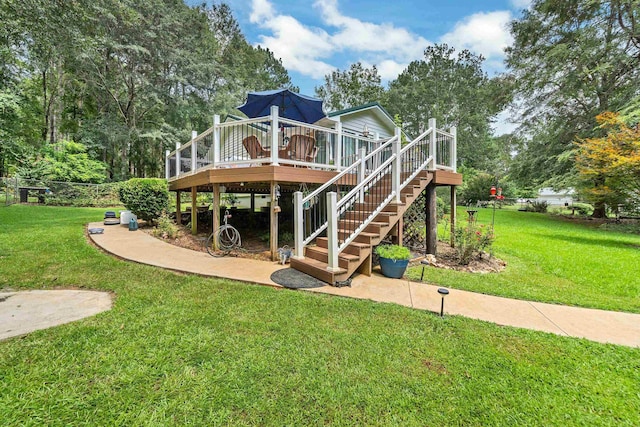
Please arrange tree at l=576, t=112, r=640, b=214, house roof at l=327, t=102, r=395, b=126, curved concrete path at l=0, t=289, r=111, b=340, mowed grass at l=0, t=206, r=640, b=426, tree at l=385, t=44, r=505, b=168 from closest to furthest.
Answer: mowed grass at l=0, t=206, r=640, b=426 → curved concrete path at l=0, t=289, r=111, b=340 → tree at l=576, t=112, r=640, b=214 → house roof at l=327, t=102, r=395, b=126 → tree at l=385, t=44, r=505, b=168

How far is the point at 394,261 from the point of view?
4.68 m

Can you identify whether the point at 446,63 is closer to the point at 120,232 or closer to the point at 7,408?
the point at 120,232

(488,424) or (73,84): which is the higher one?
(73,84)

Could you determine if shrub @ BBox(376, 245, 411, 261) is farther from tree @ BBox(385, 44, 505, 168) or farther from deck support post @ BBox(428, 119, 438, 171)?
tree @ BBox(385, 44, 505, 168)

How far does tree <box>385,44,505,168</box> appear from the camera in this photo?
31.3 meters

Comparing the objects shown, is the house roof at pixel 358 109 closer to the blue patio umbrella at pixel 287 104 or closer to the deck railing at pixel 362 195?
the blue patio umbrella at pixel 287 104

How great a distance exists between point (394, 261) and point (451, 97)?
111 feet

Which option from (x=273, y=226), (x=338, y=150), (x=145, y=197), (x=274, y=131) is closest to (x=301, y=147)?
(x=338, y=150)

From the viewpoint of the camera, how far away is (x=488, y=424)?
178 centimetres

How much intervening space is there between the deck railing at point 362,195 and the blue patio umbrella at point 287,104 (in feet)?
8.06

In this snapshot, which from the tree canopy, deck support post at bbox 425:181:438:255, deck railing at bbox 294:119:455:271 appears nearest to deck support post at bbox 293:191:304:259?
deck railing at bbox 294:119:455:271

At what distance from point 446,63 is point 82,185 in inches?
1446

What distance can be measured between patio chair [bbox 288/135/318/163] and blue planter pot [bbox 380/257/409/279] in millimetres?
3140

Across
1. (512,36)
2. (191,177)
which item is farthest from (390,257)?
(512,36)
